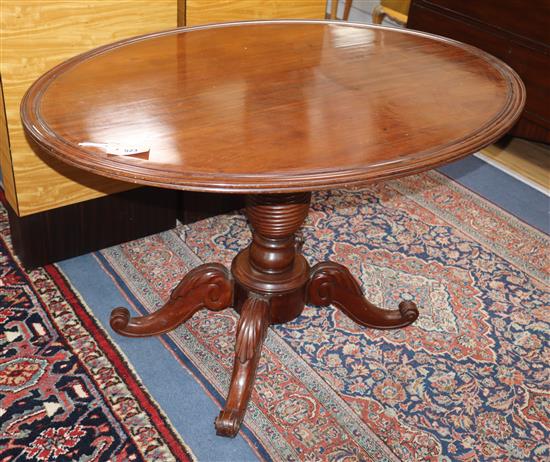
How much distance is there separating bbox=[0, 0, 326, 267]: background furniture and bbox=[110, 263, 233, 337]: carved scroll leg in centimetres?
47

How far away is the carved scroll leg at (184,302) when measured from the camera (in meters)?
2.12

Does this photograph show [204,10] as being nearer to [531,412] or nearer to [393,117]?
[393,117]

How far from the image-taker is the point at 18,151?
223cm

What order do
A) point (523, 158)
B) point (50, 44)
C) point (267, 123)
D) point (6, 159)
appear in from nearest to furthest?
point (267, 123) < point (50, 44) < point (6, 159) < point (523, 158)

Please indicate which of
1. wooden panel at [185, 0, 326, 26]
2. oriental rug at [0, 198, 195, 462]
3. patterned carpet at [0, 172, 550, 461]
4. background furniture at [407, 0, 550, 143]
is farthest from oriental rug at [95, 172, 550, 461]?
wooden panel at [185, 0, 326, 26]

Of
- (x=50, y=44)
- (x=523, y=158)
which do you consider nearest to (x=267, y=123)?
(x=50, y=44)

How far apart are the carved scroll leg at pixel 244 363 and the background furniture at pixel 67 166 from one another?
0.77 m

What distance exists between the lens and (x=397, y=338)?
87.8 inches

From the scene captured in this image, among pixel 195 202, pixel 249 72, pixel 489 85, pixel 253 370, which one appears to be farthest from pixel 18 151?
pixel 489 85

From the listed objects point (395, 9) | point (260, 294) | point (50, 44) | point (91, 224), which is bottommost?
point (91, 224)

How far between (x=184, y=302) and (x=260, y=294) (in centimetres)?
26

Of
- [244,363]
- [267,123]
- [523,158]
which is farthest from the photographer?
[523,158]

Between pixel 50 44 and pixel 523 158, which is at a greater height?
pixel 50 44

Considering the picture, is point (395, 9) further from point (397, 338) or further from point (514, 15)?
point (397, 338)
